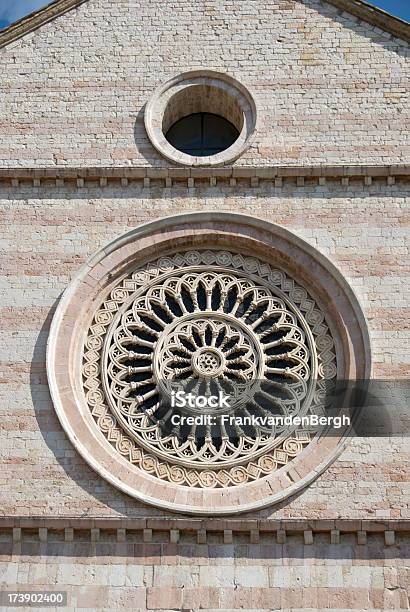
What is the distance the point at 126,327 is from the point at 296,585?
3.99 meters

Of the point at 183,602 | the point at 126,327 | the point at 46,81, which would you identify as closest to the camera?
the point at 183,602

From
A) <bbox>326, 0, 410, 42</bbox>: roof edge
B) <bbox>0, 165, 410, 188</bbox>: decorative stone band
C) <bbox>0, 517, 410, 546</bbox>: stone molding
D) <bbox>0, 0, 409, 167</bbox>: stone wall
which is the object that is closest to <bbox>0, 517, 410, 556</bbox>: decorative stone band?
<bbox>0, 517, 410, 546</bbox>: stone molding

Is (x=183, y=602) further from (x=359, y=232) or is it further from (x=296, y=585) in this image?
(x=359, y=232)

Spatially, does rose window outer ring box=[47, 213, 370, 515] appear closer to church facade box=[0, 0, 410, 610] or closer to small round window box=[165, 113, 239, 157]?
church facade box=[0, 0, 410, 610]

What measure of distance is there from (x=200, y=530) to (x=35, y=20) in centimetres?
809

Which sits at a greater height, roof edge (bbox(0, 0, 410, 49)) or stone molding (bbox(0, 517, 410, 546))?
→ roof edge (bbox(0, 0, 410, 49))

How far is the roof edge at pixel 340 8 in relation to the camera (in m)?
16.5

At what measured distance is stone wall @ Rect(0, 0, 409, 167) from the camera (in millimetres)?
15750

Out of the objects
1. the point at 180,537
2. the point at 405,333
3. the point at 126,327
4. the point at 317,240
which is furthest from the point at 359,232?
the point at 180,537

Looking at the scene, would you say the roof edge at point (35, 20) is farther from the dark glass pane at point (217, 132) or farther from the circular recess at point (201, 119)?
A: the dark glass pane at point (217, 132)

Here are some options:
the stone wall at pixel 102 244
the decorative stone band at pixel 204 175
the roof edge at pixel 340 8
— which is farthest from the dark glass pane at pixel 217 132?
the roof edge at pixel 340 8

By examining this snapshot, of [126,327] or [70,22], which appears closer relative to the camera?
[126,327]

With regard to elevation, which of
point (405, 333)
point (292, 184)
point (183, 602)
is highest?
point (292, 184)

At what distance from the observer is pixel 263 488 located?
13469 mm
